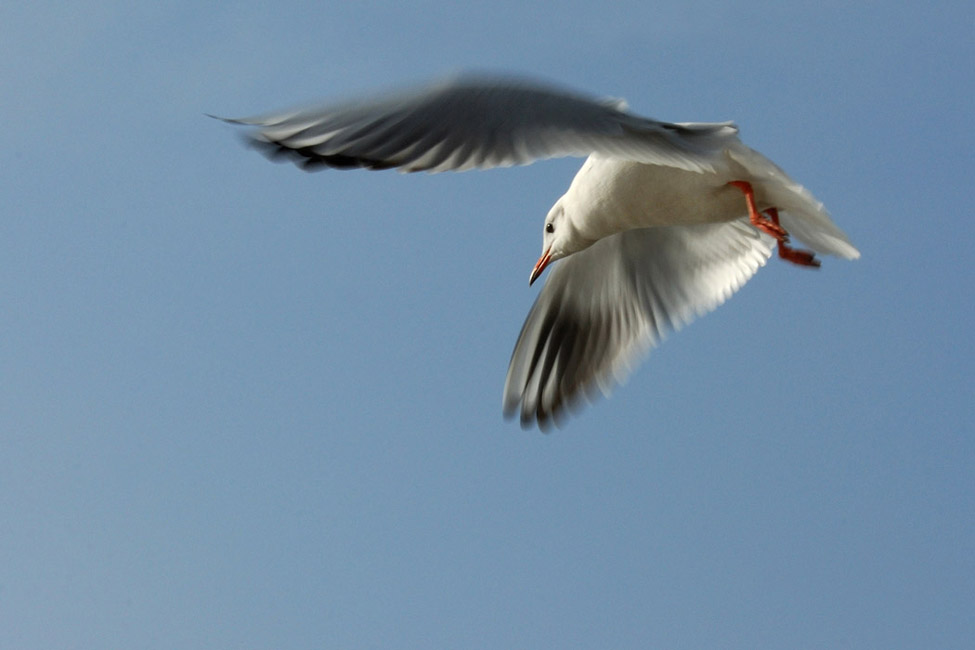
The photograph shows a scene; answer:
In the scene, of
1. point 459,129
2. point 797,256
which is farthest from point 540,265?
point 459,129

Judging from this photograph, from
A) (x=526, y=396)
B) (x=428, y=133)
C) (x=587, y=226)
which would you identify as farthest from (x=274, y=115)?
(x=526, y=396)

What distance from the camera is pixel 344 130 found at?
7.28 feet

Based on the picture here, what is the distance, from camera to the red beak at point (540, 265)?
3600 millimetres

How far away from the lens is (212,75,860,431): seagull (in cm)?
227

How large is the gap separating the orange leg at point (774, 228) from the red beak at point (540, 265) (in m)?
0.69

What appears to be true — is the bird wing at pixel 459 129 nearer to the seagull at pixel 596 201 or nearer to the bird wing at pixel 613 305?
the seagull at pixel 596 201

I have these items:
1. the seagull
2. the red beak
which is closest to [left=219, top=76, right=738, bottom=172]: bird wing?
the seagull

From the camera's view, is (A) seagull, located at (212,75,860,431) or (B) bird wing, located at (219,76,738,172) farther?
(A) seagull, located at (212,75,860,431)

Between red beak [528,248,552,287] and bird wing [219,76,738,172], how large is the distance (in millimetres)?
1058

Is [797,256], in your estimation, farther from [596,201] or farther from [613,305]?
[613,305]

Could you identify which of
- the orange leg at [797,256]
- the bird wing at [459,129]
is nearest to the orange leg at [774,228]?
the orange leg at [797,256]

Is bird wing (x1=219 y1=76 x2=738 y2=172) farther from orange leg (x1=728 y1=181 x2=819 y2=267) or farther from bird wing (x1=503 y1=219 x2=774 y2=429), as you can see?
bird wing (x1=503 y1=219 x2=774 y2=429)

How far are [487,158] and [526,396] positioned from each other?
1.67 m

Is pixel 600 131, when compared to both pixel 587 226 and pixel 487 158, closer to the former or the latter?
pixel 487 158
